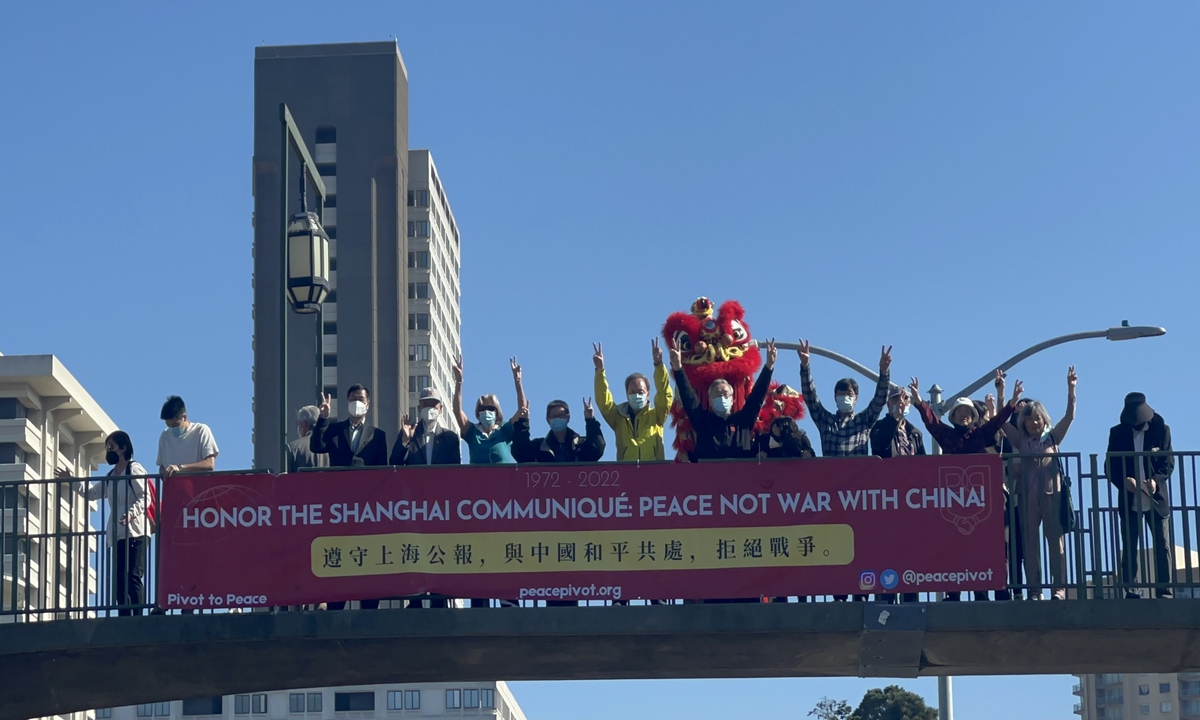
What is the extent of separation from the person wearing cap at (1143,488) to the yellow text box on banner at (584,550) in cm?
212

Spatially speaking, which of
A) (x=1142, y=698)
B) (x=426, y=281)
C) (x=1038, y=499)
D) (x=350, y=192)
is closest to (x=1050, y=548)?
(x=1038, y=499)

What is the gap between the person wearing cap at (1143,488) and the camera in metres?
14.0

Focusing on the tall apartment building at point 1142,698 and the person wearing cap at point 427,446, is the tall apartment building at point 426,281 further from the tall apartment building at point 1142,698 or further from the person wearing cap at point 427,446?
the person wearing cap at point 427,446

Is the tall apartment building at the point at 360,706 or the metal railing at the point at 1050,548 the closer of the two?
the metal railing at the point at 1050,548

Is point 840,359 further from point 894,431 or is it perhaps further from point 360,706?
point 360,706

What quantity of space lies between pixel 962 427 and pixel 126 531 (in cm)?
676

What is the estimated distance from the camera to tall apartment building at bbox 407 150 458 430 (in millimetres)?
140875

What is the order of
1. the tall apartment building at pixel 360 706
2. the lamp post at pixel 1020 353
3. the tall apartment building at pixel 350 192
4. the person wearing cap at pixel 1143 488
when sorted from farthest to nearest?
1. the tall apartment building at pixel 360 706
2. the tall apartment building at pixel 350 192
3. the lamp post at pixel 1020 353
4. the person wearing cap at pixel 1143 488

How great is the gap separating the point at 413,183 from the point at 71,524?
432 feet

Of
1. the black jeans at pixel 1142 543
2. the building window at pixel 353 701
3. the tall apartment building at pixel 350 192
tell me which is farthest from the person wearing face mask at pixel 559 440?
the building window at pixel 353 701

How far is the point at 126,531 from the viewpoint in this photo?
14.4 meters

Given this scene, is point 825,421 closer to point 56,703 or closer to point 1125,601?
point 1125,601

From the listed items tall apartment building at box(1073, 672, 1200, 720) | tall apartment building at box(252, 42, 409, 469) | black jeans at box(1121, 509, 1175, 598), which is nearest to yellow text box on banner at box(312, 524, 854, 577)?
black jeans at box(1121, 509, 1175, 598)

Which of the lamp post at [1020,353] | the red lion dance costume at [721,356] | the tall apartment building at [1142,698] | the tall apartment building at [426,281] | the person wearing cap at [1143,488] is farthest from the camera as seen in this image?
the tall apartment building at [1142,698]
